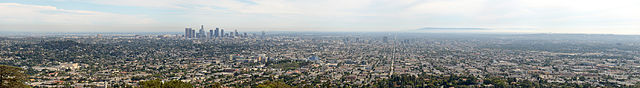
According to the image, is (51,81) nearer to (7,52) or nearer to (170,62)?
(170,62)

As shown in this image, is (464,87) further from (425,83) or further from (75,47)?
(75,47)

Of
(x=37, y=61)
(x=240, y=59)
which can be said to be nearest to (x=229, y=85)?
(x=240, y=59)

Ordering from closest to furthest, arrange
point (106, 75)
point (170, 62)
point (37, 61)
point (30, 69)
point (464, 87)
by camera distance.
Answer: point (464, 87), point (106, 75), point (30, 69), point (37, 61), point (170, 62)

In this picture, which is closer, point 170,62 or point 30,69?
point 30,69

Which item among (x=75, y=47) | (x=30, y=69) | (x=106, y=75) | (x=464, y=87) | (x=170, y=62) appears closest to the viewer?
(x=464, y=87)

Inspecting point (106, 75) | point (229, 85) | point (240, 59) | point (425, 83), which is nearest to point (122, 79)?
point (106, 75)

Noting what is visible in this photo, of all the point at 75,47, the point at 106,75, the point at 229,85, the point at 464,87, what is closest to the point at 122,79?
the point at 106,75

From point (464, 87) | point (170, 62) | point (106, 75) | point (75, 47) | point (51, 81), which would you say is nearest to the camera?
point (464, 87)

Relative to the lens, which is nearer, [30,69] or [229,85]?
[229,85]

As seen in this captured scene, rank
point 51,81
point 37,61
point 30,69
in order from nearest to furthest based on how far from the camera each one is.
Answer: point 51,81
point 30,69
point 37,61
